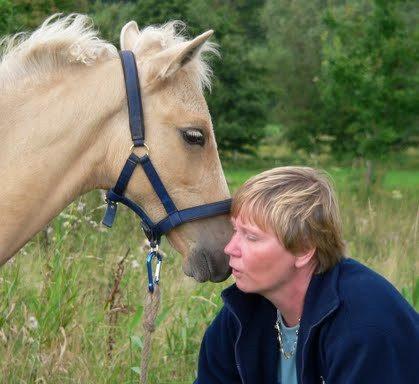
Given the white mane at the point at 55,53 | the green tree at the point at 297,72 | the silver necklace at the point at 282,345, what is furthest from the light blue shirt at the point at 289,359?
the green tree at the point at 297,72

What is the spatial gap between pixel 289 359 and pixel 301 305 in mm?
200

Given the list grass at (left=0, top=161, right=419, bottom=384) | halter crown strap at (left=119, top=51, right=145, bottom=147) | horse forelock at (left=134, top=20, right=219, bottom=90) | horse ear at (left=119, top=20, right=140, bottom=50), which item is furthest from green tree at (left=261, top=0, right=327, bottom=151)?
halter crown strap at (left=119, top=51, right=145, bottom=147)

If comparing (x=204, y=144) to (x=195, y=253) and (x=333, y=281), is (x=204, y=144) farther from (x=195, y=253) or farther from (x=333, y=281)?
(x=333, y=281)

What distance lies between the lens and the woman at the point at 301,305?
2.60 m

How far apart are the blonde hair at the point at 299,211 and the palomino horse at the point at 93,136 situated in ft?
1.38

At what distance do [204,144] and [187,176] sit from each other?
0.15 m

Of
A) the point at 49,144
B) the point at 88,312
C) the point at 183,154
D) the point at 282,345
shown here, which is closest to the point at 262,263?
the point at 282,345

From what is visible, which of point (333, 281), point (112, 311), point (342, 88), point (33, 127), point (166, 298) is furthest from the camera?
point (342, 88)

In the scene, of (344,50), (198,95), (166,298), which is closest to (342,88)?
(344,50)

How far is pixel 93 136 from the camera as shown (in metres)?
3.22

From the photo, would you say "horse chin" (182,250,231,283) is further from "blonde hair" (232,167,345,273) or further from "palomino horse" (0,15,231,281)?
"blonde hair" (232,167,345,273)

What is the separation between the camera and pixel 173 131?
3.23 meters

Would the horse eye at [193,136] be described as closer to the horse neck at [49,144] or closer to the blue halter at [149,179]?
the blue halter at [149,179]

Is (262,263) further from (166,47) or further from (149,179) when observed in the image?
(166,47)
